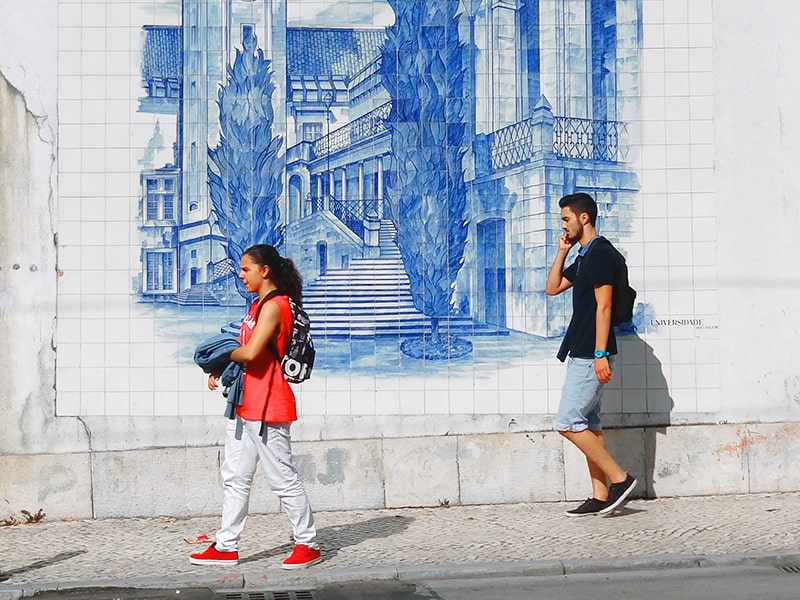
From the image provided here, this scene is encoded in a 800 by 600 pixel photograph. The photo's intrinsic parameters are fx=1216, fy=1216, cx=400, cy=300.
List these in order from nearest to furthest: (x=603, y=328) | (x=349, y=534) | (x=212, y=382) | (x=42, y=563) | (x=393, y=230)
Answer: (x=212, y=382) → (x=42, y=563) → (x=349, y=534) → (x=603, y=328) → (x=393, y=230)

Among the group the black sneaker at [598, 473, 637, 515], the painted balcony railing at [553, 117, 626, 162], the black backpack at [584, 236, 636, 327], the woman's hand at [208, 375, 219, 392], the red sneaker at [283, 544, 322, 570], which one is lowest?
the red sneaker at [283, 544, 322, 570]

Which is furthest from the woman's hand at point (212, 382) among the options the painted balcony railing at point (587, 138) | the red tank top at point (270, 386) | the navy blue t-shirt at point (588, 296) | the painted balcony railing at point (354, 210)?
the painted balcony railing at point (587, 138)

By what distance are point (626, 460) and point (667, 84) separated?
2748mm

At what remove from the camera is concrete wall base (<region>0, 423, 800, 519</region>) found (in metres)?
8.42

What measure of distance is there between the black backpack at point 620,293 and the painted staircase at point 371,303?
3.65 ft

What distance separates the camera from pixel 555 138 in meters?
8.81

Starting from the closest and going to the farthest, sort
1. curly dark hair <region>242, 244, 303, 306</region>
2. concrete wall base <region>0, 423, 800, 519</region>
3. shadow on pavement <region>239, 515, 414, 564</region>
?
curly dark hair <region>242, 244, 303, 306</region>, shadow on pavement <region>239, 515, 414, 564</region>, concrete wall base <region>0, 423, 800, 519</region>

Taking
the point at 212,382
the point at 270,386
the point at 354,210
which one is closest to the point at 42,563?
the point at 212,382

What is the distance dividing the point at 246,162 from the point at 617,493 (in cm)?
345

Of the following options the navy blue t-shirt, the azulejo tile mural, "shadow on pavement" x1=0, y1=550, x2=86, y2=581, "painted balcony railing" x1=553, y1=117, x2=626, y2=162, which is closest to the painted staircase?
the azulejo tile mural

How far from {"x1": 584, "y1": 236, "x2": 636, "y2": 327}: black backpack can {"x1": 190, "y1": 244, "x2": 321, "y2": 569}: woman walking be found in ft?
7.48

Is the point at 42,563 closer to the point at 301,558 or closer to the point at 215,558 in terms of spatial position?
the point at 215,558

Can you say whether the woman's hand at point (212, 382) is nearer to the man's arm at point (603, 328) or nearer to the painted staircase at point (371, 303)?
the painted staircase at point (371, 303)

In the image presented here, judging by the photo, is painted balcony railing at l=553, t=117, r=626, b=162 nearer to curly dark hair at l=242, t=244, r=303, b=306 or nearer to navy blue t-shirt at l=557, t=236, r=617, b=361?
navy blue t-shirt at l=557, t=236, r=617, b=361
